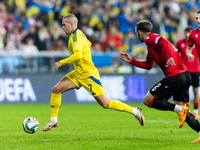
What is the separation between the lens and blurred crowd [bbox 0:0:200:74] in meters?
15.3

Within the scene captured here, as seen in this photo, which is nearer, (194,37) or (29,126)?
(29,126)

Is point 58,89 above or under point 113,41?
under

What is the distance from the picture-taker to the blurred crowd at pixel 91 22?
15.3 m

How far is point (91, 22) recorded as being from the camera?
1722 centimetres

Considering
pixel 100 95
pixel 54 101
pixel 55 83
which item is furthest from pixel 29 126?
pixel 55 83

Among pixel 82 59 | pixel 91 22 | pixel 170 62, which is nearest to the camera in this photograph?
pixel 170 62

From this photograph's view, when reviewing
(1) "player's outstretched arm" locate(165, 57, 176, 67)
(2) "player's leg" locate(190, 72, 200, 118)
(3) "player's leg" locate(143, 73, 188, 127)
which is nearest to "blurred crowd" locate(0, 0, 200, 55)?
(2) "player's leg" locate(190, 72, 200, 118)

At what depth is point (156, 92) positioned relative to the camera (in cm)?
A: 641

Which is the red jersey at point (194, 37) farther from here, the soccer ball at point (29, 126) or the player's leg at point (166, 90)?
the soccer ball at point (29, 126)

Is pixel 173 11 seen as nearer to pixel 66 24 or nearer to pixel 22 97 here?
pixel 22 97

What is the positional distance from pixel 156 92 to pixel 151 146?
3.07 ft

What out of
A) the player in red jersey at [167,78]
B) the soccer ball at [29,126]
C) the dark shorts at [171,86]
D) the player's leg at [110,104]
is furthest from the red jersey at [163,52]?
the soccer ball at [29,126]

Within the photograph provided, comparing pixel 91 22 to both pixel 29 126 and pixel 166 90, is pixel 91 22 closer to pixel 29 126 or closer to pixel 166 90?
pixel 29 126

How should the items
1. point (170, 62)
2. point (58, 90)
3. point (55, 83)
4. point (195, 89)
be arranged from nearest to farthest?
1. point (170, 62)
2. point (58, 90)
3. point (195, 89)
4. point (55, 83)
